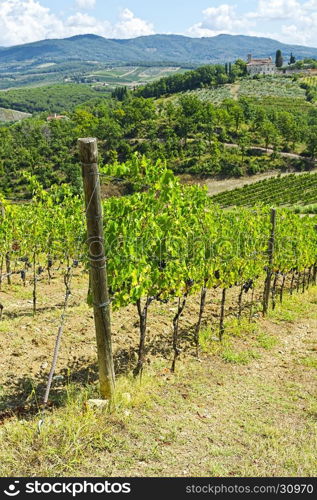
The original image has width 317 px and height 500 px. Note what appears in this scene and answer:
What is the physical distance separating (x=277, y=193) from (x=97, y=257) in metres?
50.8

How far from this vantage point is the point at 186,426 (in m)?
5.85

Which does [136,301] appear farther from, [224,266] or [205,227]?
[224,266]

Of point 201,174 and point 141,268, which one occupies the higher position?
point 141,268

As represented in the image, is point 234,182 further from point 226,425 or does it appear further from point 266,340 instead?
point 226,425

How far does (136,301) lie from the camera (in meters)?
7.20

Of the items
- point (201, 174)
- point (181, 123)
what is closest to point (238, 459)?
point (201, 174)

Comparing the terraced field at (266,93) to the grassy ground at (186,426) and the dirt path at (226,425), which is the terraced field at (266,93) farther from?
the grassy ground at (186,426)

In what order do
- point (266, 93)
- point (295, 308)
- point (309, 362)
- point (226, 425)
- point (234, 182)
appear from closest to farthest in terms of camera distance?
point (226, 425) < point (309, 362) < point (295, 308) < point (234, 182) < point (266, 93)

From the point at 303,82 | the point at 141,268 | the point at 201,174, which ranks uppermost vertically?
the point at 303,82

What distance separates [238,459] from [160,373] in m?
3.05

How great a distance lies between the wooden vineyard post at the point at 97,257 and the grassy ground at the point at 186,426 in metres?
0.56

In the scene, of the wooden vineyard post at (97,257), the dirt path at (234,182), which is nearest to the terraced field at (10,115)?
the dirt path at (234,182)

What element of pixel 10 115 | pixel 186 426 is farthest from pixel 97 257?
pixel 10 115
